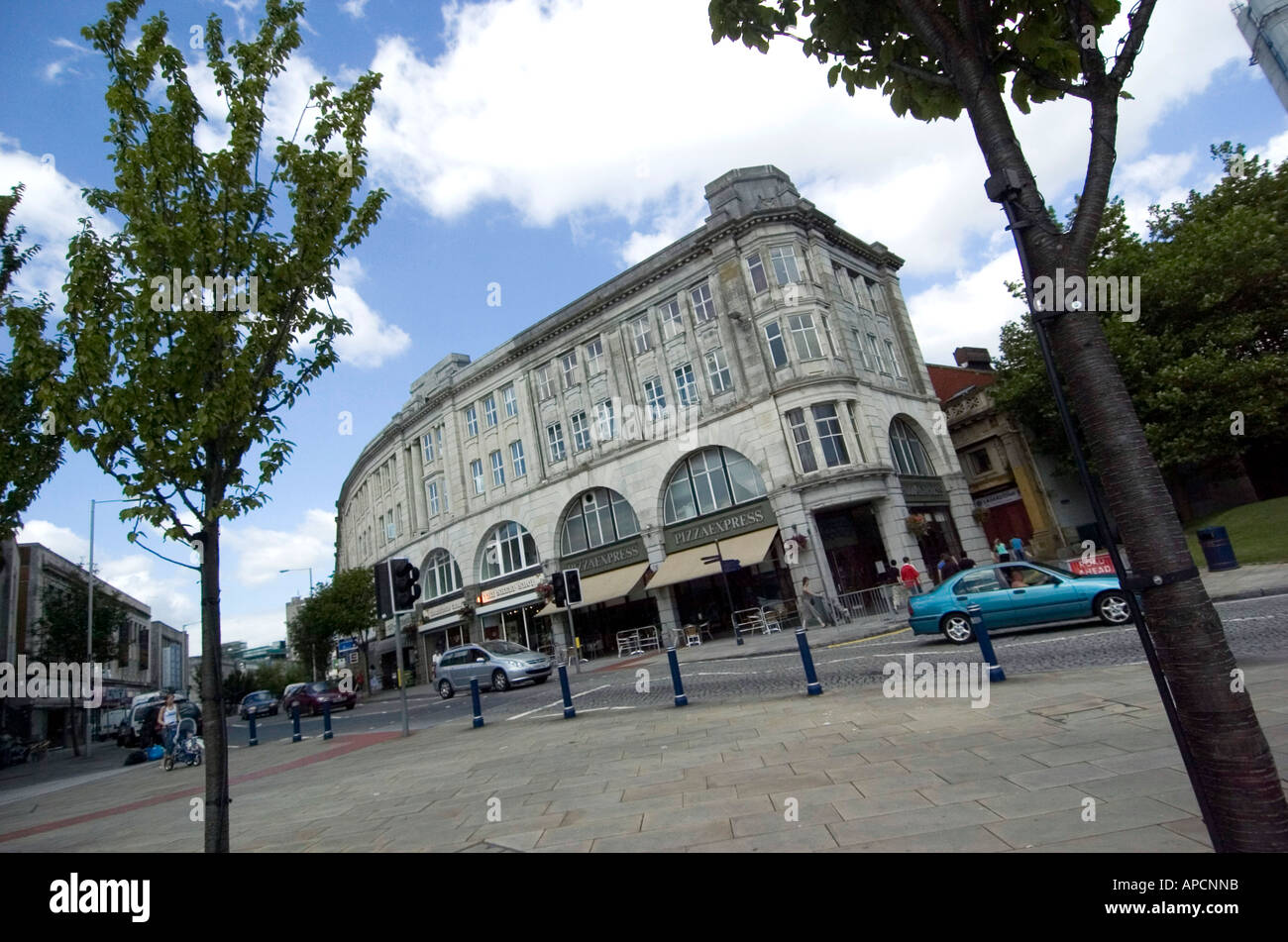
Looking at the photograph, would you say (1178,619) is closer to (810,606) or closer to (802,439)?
(810,606)

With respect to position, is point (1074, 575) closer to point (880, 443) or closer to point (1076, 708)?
point (1076, 708)

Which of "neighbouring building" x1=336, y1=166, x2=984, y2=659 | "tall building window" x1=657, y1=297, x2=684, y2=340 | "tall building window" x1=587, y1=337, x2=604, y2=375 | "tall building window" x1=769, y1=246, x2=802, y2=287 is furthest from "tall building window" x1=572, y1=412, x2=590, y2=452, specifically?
"tall building window" x1=769, y1=246, x2=802, y2=287

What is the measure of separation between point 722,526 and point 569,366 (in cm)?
1232

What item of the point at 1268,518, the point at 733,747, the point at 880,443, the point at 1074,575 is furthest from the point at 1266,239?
the point at 733,747

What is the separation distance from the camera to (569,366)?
3450cm

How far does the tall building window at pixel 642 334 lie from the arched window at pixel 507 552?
11.6 meters

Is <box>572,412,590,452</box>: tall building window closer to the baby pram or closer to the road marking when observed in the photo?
the road marking

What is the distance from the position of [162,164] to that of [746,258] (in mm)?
25969

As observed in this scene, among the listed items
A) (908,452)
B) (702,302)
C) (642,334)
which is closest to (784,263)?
(702,302)

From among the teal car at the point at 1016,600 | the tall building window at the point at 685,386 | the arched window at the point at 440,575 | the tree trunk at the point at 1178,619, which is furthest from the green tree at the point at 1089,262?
the arched window at the point at 440,575

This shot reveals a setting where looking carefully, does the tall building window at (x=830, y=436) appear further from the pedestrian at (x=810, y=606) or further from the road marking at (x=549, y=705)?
the road marking at (x=549, y=705)

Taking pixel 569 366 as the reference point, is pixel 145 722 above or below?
below

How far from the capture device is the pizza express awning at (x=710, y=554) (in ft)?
86.6
